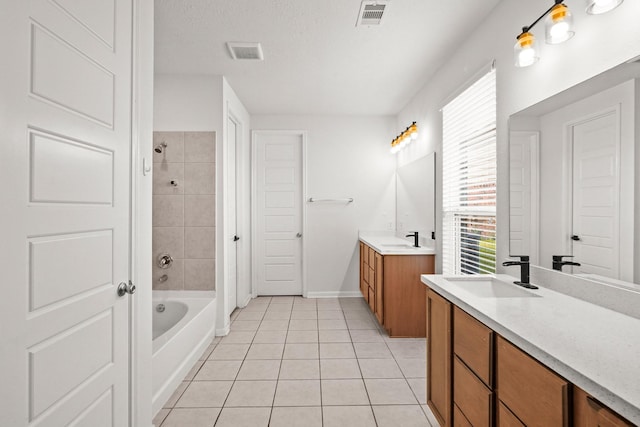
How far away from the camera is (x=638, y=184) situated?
1178 mm

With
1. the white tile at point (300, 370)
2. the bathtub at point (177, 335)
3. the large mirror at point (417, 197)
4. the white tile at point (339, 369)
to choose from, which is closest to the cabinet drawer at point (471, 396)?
the white tile at point (339, 369)

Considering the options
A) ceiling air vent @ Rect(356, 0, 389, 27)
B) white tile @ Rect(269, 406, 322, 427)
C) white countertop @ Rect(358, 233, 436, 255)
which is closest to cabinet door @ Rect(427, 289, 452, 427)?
white tile @ Rect(269, 406, 322, 427)

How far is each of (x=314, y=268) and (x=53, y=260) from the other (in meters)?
3.67

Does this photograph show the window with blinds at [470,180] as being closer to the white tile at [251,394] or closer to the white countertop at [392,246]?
the white countertop at [392,246]

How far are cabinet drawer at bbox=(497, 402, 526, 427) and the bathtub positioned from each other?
6.25ft

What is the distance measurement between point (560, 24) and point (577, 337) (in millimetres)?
1280

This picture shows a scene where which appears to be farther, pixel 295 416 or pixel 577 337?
pixel 295 416

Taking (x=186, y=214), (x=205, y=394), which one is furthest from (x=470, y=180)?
(x=186, y=214)

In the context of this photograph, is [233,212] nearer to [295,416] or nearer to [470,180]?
[295,416]

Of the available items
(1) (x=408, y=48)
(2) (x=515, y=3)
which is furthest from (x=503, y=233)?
(1) (x=408, y=48)

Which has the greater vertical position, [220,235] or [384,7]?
[384,7]

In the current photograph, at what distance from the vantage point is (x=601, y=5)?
3.89 feet

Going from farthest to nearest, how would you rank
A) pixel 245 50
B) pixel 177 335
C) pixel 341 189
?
pixel 341 189, pixel 245 50, pixel 177 335

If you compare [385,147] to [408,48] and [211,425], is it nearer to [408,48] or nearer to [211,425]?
[408,48]
